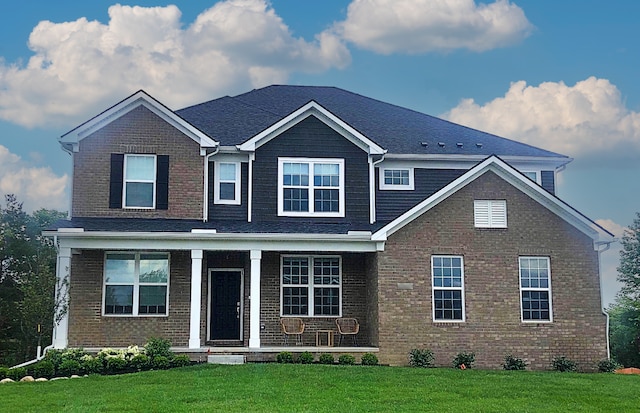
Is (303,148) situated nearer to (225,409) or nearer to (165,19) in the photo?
(165,19)

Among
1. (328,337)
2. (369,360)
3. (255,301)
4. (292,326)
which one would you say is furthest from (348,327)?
(255,301)

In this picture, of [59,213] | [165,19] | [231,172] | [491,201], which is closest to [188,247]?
[231,172]

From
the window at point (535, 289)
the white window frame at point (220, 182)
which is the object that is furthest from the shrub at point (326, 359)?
the white window frame at point (220, 182)

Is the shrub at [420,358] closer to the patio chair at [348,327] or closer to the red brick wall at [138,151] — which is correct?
the patio chair at [348,327]

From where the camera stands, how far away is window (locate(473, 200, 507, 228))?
1923cm

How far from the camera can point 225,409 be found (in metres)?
11.2

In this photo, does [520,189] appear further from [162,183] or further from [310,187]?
[162,183]

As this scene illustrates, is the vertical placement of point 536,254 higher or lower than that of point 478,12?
lower

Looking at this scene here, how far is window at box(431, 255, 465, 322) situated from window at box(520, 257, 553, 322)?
5.42 ft

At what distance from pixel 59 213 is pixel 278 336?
49.7 feet

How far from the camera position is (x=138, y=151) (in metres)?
20.1

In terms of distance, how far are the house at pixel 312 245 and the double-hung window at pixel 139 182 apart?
3cm

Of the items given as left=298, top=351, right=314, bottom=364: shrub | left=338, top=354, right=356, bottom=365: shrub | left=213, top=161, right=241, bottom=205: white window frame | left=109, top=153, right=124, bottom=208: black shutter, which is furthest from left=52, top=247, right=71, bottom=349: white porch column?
left=338, top=354, right=356, bottom=365: shrub

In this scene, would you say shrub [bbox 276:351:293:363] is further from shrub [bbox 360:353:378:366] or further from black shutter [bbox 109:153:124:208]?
black shutter [bbox 109:153:124:208]
